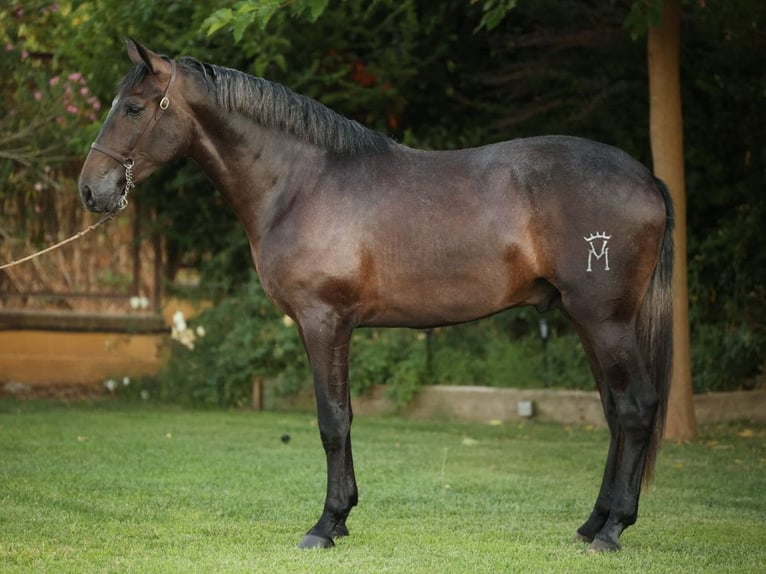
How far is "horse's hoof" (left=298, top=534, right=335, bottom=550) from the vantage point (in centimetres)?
496

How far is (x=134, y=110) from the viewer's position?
514cm

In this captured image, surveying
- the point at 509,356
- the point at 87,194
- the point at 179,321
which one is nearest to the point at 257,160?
the point at 87,194

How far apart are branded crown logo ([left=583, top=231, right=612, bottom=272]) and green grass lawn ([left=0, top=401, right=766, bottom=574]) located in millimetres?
1233

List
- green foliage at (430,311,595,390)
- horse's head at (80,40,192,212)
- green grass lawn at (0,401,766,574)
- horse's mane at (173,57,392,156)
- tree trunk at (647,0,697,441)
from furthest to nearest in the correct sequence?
green foliage at (430,311,595,390)
tree trunk at (647,0,697,441)
horse's mane at (173,57,392,156)
horse's head at (80,40,192,212)
green grass lawn at (0,401,766,574)

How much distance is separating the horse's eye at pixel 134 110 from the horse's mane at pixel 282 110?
0.30 m

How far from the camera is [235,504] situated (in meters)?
5.93

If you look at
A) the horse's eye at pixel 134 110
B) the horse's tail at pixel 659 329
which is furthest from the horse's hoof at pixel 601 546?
the horse's eye at pixel 134 110

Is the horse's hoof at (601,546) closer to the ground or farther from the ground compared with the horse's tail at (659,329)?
closer to the ground

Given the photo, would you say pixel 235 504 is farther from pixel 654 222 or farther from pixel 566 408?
pixel 566 408

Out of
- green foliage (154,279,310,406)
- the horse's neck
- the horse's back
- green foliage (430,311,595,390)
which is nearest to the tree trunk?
green foliage (430,311,595,390)

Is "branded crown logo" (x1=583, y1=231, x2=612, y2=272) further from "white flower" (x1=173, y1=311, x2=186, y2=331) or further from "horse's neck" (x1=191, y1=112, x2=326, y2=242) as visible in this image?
"white flower" (x1=173, y1=311, x2=186, y2=331)

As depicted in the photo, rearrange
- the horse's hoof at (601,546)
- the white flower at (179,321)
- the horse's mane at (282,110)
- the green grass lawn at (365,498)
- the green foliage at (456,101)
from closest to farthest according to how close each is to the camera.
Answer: the green grass lawn at (365,498) < the horse's hoof at (601,546) < the horse's mane at (282,110) < the green foliage at (456,101) < the white flower at (179,321)

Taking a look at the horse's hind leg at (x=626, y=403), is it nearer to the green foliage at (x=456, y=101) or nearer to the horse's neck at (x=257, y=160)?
the horse's neck at (x=257, y=160)

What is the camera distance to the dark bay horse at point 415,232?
5051mm
